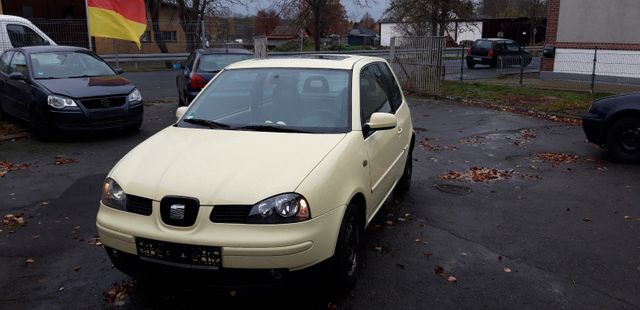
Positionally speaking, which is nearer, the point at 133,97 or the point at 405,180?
the point at 405,180

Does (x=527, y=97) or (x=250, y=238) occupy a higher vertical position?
(x=250, y=238)

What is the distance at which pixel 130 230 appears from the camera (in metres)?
3.42

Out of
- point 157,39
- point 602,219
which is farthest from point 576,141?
point 157,39

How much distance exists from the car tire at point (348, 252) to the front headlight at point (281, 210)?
41cm

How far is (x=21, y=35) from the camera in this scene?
602 inches

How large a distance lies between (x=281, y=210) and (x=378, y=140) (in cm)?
165

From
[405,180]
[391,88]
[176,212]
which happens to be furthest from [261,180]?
[405,180]

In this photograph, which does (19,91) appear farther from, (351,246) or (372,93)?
(351,246)

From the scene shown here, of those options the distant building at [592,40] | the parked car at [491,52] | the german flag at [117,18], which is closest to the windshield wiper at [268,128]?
the german flag at [117,18]

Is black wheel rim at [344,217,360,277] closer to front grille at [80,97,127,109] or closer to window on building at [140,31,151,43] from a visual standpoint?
front grille at [80,97,127,109]

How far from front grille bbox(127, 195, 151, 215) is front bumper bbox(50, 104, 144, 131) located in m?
6.34

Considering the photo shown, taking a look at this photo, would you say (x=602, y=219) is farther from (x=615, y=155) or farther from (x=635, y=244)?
(x=615, y=155)

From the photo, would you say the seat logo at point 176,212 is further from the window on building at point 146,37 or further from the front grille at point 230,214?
the window on building at point 146,37

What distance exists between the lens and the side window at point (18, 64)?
394 inches
